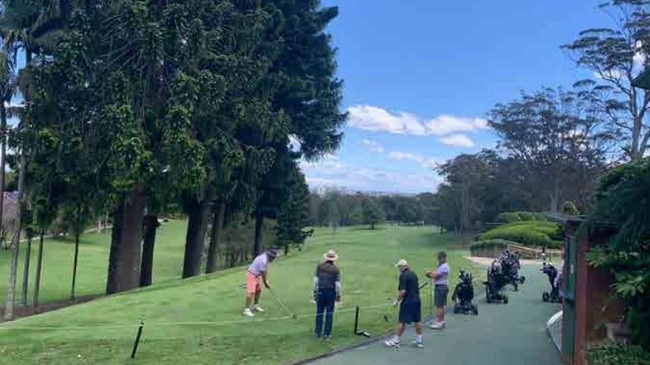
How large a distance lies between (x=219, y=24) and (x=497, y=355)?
17641 millimetres

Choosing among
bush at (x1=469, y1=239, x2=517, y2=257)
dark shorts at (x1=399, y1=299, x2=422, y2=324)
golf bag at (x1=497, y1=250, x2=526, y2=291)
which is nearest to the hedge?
bush at (x1=469, y1=239, x2=517, y2=257)

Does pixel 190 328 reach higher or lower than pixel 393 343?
lower

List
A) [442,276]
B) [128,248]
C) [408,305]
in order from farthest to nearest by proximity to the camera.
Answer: [128,248], [442,276], [408,305]

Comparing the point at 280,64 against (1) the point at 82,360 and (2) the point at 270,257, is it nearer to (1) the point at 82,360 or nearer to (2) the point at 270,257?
(2) the point at 270,257

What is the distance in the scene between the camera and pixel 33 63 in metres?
22.3

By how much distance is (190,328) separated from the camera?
46.2 feet

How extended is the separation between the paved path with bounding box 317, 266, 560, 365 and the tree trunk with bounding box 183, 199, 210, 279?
1489cm

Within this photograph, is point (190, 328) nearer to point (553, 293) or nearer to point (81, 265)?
point (553, 293)

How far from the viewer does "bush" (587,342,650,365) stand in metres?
8.12

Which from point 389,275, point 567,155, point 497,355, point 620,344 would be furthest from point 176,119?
point 567,155

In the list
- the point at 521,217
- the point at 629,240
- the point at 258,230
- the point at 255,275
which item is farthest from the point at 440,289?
the point at 521,217

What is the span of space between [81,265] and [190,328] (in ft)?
109

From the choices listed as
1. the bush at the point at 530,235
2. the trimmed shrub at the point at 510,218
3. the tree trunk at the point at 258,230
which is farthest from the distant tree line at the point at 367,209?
the tree trunk at the point at 258,230

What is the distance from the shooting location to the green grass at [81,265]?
110 feet
